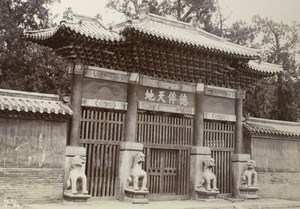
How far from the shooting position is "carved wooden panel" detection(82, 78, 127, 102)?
32.4ft

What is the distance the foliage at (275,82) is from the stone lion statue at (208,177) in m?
12.1

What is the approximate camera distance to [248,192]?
12.0 m

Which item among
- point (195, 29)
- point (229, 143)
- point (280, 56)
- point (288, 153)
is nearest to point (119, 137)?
point (229, 143)

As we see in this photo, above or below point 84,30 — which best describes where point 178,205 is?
below

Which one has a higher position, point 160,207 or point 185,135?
point 185,135

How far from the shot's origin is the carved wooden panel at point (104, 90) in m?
9.88

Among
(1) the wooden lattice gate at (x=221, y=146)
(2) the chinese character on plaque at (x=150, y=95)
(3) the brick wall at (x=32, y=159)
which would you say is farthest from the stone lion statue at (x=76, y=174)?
(1) the wooden lattice gate at (x=221, y=146)

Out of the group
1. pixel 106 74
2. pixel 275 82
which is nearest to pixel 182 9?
pixel 275 82

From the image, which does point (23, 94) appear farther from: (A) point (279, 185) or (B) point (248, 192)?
(A) point (279, 185)

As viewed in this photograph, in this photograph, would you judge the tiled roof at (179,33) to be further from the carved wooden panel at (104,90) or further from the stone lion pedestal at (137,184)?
the stone lion pedestal at (137,184)

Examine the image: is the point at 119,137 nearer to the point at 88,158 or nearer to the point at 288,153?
the point at 88,158

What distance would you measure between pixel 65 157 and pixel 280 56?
16833 millimetres

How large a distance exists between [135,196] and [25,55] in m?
10.4

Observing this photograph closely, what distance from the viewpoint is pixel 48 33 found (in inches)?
384
